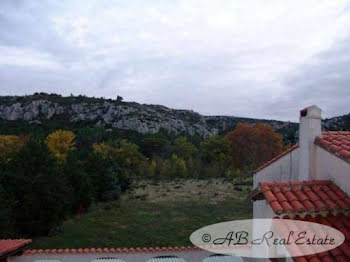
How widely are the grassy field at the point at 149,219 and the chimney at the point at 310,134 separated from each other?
9125 mm

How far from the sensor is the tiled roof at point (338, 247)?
3.09 metres

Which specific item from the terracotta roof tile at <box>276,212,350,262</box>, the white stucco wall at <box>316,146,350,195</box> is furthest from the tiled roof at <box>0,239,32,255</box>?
the white stucco wall at <box>316,146,350,195</box>

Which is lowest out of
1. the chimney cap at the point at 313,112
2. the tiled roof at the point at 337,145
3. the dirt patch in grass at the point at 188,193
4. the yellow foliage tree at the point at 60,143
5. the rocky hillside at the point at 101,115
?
the dirt patch in grass at the point at 188,193

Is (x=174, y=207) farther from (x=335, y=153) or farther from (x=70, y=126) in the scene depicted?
(x=70, y=126)

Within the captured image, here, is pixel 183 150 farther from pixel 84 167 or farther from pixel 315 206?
pixel 315 206

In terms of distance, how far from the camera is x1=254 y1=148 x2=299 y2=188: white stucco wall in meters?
5.30

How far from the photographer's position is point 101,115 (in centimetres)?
6994

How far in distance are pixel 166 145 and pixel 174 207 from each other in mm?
27172

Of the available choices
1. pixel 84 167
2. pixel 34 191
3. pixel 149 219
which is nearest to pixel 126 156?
pixel 84 167

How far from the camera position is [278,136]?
44.1 metres

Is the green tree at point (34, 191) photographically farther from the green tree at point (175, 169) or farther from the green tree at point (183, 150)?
the green tree at point (183, 150)

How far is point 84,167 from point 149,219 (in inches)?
268

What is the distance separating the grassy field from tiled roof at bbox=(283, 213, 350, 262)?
9.79 meters
